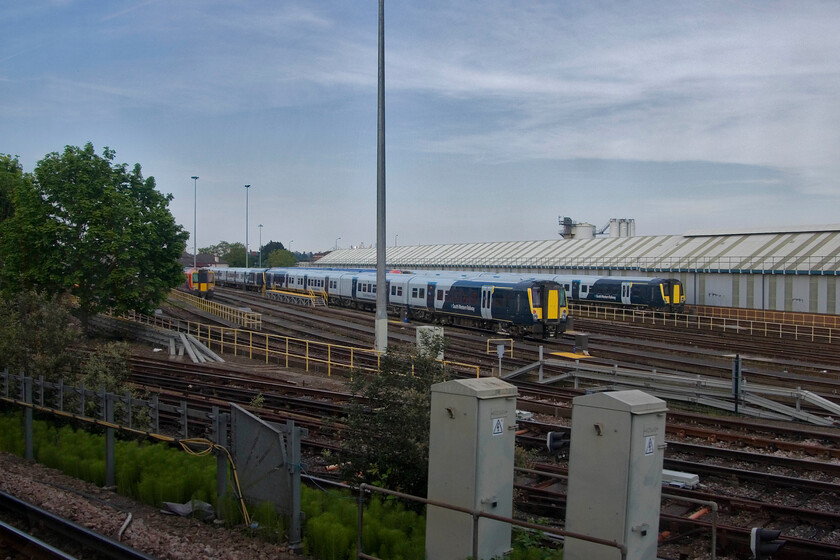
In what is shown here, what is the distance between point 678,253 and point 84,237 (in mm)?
40946

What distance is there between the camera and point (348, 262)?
303 ft

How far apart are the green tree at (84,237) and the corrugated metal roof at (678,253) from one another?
34538 mm

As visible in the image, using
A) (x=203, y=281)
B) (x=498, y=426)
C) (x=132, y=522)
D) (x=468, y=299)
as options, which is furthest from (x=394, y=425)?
(x=203, y=281)

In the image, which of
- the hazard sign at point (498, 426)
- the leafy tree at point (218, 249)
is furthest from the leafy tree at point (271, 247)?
the hazard sign at point (498, 426)

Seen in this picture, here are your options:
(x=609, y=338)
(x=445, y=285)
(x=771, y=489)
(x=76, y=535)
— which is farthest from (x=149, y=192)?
(x=771, y=489)

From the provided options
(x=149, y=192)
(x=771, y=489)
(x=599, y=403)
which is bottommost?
(x=771, y=489)

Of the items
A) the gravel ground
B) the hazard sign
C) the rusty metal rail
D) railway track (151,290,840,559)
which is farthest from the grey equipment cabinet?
the rusty metal rail

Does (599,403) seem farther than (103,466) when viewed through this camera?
No

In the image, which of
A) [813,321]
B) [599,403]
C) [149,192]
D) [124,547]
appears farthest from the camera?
[813,321]

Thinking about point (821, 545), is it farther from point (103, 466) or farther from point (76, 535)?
point (103, 466)

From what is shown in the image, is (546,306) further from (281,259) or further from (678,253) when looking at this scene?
(281,259)

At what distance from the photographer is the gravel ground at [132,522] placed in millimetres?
7141

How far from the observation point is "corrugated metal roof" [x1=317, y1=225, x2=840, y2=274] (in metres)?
42.5

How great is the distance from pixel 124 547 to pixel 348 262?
85682 mm
